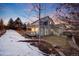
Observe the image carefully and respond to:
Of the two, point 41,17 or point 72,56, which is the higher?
point 41,17

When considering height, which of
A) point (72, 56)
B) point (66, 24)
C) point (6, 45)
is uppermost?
point (66, 24)

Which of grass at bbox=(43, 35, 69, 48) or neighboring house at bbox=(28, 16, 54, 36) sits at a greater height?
neighboring house at bbox=(28, 16, 54, 36)

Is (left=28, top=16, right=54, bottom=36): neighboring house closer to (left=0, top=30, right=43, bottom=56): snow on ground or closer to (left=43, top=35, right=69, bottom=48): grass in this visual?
(left=43, top=35, right=69, bottom=48): grass

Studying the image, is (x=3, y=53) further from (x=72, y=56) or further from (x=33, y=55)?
(x=72, y=56)

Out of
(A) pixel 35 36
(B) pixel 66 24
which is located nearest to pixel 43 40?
(A) pixel 35 36

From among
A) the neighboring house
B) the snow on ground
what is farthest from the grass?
the snow on ground

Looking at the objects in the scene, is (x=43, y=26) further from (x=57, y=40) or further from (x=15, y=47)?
(x=15, y=47)
